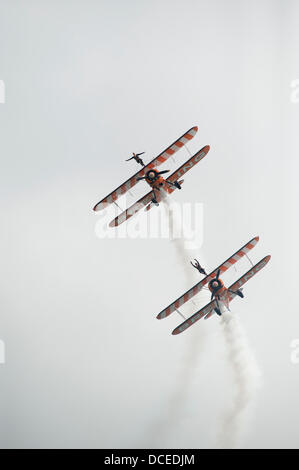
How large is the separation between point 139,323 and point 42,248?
487 inches

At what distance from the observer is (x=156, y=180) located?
41625 mm

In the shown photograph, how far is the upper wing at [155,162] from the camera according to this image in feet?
137

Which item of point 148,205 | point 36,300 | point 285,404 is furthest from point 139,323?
point 148,205

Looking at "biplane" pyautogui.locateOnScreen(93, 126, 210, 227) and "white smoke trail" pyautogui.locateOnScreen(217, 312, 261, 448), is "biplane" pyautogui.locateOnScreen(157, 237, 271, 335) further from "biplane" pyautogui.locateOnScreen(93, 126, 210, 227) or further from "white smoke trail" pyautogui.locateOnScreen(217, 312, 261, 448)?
"biplane" pyautogui.locateOnScreen(93, 126, 210, 227)

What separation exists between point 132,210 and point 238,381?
12449 millimetres

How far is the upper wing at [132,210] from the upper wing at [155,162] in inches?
38.7

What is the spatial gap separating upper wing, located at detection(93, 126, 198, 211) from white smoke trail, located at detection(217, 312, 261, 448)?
9.82 metres

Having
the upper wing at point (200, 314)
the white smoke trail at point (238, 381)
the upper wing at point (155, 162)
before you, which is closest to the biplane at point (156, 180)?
the upper wing at point (155, 162)

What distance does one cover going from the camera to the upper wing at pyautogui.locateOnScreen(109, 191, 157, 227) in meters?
42.6

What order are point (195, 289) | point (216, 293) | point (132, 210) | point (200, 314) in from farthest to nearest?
point (132, 210) < point (195, 289) < point (200, 314) < point (216, 293)

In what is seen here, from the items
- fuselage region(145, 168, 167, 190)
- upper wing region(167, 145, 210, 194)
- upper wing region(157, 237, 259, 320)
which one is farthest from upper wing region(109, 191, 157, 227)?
upper wing region(157, 237, 259, 320)

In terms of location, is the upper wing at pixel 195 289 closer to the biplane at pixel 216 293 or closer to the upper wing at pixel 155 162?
the biplane at pixel 216 293

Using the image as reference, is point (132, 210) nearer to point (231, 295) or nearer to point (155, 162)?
point (155, 162)

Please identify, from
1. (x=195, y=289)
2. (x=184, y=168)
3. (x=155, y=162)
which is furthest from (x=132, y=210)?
(x=195, y=289)
